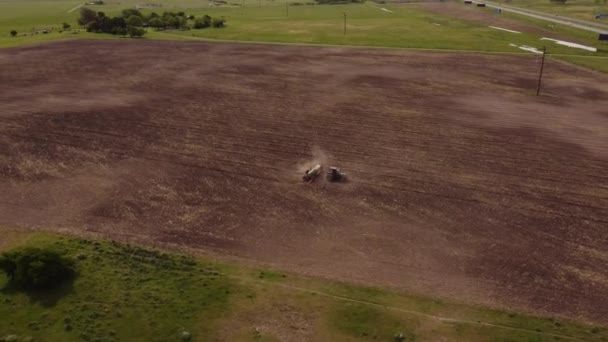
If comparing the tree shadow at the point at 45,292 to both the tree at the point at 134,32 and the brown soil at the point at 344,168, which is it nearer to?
the brown soil at the point at 344,168

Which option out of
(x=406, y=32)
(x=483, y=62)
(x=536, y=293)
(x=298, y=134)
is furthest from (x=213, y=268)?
(x=406, y=32)

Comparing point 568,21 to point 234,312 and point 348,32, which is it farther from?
point 234,312

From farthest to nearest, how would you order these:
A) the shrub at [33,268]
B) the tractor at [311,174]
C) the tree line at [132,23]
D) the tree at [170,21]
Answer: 1. the tree at [170,21]
2. the tree line at [132,23]
3. the tractor at [311,174]
4. the shrub at [33,268]

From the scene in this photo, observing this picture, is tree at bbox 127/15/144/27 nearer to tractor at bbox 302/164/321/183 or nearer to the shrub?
tractor at bbox 302/164/321/183

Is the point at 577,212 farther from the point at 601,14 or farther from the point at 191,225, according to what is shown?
the point at 601,14

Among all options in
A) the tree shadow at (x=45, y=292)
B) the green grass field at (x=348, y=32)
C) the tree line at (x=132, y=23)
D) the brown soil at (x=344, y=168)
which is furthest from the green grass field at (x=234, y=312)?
the tree line at (x=132, y=23)

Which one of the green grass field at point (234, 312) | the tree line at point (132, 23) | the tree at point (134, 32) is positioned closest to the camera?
the green grass field at point (234, 312)
